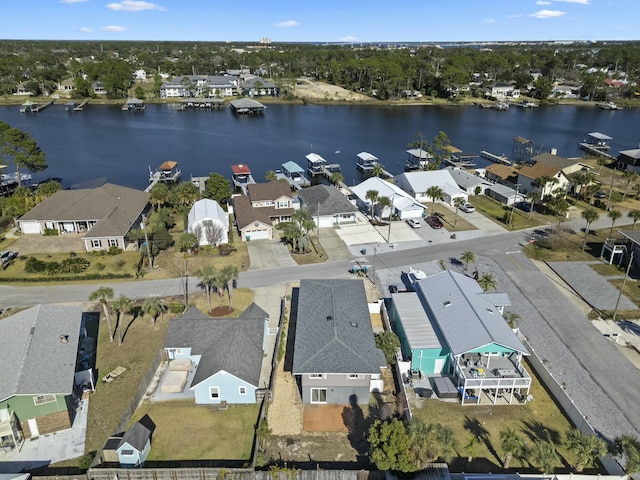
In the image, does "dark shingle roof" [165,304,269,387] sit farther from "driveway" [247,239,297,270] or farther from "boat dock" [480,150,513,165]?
"boat dock" [480,150,513,165]

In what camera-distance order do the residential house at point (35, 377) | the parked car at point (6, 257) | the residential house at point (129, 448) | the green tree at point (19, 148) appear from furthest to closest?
the green tree at point (19, 148) < the parked car at point (6, 257) < the residential house at point (35, 377) < the residential house at point (129, 448)

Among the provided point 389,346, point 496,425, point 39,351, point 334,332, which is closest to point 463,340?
point 389,346

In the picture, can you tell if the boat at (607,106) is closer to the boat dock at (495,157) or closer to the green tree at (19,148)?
the boat dock at (495,157)

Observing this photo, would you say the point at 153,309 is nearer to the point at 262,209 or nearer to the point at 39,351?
the point at 39,351

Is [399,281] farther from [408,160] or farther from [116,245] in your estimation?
[408,160]

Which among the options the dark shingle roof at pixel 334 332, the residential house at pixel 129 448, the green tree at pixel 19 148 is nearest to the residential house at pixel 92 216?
the green tree at pixel 19 148

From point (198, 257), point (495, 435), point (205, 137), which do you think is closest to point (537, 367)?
point (495, 435)
